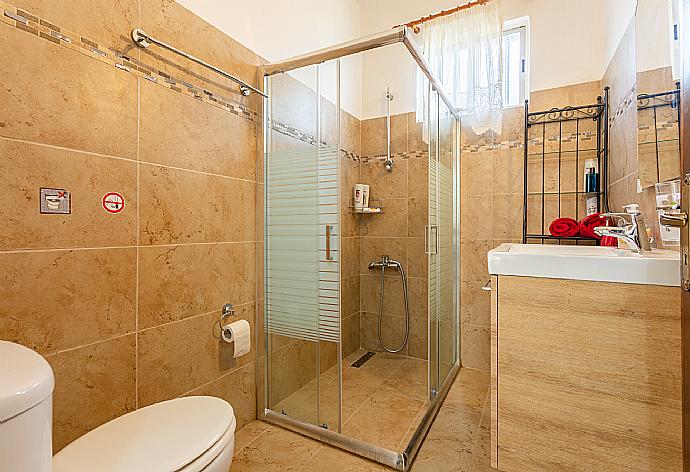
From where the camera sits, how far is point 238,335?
5.81 ft

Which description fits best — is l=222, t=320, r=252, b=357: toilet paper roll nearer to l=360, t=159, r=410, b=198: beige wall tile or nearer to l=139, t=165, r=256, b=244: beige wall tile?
l=139, t=165, r=256, b=244: beige wall tile

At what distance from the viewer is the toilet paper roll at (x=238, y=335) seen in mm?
1759

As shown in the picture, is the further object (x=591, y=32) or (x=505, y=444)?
(x=591, y=32)

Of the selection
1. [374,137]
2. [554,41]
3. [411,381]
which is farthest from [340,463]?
[554,41]

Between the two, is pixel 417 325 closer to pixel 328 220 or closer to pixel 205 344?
pixel 328 220

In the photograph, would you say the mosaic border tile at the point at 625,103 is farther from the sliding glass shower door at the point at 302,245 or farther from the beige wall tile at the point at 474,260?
the sliding glass shower door at the point at 302,245

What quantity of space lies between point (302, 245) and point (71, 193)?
992mm

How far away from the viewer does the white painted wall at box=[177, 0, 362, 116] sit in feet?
5.94

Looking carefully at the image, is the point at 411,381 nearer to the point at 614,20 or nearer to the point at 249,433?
the point at 249,433

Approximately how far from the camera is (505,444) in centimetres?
120

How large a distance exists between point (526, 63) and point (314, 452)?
2.85m

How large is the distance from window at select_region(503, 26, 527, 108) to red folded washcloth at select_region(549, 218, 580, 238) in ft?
3.23

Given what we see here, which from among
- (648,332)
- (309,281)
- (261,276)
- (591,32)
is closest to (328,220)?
(309,281)

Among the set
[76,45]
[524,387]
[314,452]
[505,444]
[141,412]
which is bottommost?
[314,452]
